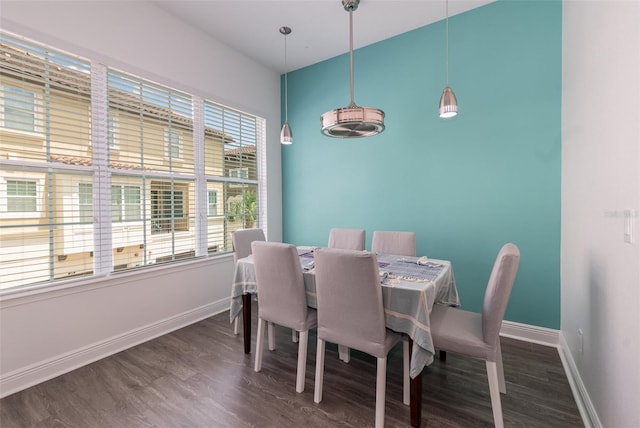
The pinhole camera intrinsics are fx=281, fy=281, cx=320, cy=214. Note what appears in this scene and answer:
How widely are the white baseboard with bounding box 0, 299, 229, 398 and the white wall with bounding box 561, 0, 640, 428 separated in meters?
3.30

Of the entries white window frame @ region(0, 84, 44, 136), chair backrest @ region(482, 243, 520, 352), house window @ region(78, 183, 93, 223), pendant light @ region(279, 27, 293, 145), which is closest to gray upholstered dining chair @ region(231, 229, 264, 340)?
pendant light @ region(279, 27, 293, 145)

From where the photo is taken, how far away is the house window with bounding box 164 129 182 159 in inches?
116

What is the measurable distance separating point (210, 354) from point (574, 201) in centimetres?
313

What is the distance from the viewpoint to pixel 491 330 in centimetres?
150

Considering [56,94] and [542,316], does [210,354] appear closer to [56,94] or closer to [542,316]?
[56,94]

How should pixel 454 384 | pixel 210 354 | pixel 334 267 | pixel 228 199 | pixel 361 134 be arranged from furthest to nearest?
pixel 228 199
pixel 210 354
pixel 361 134
pixel 454 384
pixel 334 267

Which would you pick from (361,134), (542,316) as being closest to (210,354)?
(361,134)

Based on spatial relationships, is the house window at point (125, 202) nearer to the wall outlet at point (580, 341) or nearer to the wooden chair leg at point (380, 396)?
the wooden chair leg at point (380, 396)

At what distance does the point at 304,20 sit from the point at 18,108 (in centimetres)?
256

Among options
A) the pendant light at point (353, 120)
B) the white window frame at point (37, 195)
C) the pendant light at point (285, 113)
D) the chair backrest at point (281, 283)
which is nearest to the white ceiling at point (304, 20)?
the pendant light at point (285, 113)

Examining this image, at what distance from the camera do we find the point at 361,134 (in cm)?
216

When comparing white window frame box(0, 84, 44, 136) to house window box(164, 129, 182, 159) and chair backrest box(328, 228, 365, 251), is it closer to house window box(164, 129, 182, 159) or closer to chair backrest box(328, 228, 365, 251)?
house window box(164, 129, 182, 159)

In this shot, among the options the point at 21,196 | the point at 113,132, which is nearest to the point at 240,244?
the point at 113,132

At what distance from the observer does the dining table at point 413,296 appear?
156 cm
